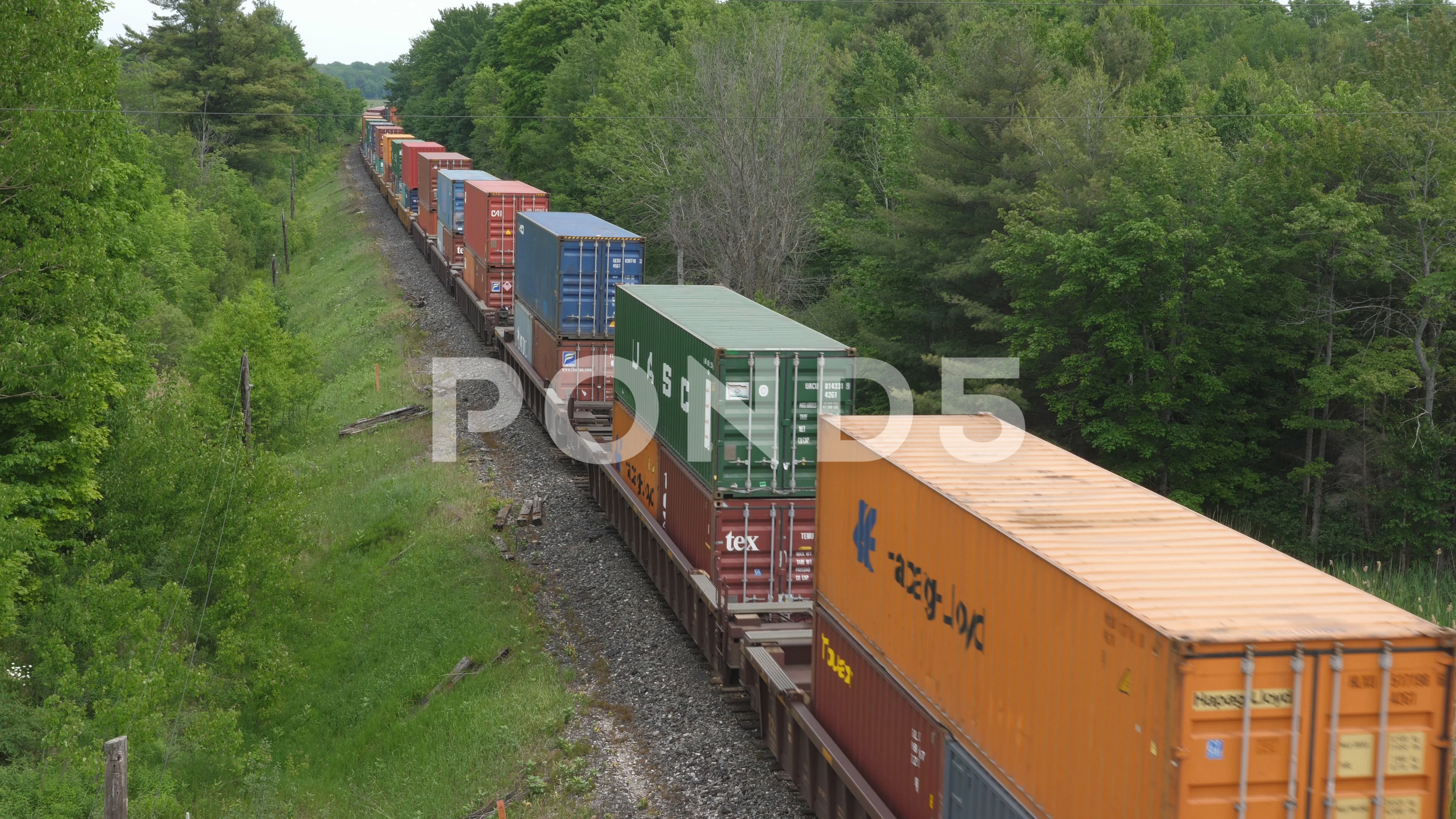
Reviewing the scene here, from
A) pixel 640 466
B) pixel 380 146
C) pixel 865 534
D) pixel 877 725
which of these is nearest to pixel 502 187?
pixel 640 466

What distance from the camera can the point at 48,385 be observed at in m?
17.5

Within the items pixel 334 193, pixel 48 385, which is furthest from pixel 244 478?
pixel 334 193

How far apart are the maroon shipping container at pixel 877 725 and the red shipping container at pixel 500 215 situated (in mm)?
23985

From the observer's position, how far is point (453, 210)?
4469 cm

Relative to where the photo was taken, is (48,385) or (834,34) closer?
(48,385)

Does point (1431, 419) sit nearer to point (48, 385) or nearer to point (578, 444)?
point (578, 444)

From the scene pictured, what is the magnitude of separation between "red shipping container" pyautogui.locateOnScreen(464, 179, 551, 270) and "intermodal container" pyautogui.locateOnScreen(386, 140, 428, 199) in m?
26.2

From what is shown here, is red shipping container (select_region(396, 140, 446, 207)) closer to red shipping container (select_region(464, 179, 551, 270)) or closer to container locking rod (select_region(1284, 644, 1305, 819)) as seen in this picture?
red shipping container (select_region(464, 179, 551, 270))

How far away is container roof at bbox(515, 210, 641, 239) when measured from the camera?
2634 cm

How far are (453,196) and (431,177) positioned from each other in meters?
9.66

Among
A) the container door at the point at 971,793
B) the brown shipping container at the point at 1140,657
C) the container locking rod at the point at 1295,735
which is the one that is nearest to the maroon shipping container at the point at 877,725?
the container door at the point at 971,793

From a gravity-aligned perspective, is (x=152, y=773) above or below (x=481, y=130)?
below

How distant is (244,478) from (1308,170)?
23.0 meters

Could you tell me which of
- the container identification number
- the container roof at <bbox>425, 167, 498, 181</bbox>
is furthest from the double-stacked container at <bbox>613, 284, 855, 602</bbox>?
the container roof at <bbox>425, 167, 498, 181</bbox>
